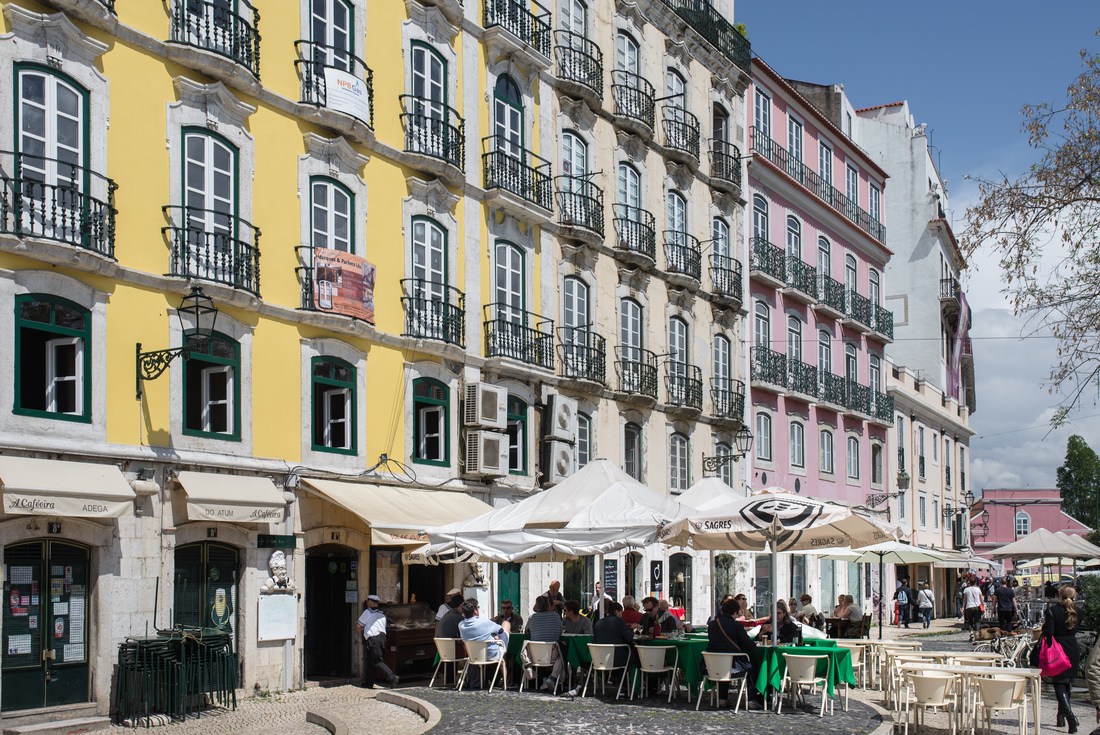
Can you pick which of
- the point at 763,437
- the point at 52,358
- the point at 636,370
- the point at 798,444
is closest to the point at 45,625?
the point at 52,358

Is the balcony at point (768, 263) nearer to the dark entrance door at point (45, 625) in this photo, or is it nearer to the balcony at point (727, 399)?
the balcony at point (727, 399)

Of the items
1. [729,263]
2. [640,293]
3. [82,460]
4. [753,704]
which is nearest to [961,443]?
[729,263]

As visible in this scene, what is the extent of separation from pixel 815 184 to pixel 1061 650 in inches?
1136

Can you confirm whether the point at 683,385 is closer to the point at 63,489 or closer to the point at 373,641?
the point at 373,641

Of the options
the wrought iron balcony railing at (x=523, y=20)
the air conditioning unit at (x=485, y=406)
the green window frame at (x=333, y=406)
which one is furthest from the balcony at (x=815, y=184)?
the green window frame at (x=333, y=406)

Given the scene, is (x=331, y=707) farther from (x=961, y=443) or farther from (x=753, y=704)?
(x=961, y=443)

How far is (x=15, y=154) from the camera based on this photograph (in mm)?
15742

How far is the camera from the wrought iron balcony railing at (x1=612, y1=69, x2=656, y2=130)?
30.3 meters

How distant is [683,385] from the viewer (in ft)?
105

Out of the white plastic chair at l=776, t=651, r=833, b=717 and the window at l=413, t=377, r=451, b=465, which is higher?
the window at l=413, t=377, r=451, b=465

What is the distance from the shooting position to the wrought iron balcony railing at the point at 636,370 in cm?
2948

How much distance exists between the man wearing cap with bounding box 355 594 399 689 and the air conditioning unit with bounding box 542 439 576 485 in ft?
24.0

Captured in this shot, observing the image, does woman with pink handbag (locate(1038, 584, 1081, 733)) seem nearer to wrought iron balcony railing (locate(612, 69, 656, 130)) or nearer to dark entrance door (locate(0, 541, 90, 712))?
dark entrance door (locate(0, 541, 90, 712))

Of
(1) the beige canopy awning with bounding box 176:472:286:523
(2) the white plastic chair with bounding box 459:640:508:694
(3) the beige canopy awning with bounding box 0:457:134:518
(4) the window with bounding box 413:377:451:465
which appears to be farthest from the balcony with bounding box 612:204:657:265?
(3) the beige canopy awning with bounding box 0:457:134:518
